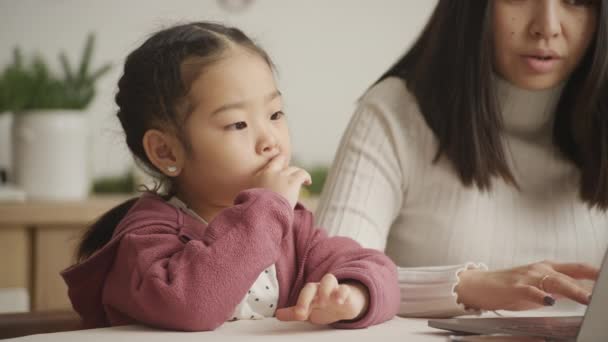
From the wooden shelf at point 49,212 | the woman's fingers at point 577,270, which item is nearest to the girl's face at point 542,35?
the woman's fingers at point 577,270

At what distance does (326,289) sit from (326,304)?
0.6 inches

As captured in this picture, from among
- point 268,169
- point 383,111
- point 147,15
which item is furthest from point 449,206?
point 147,15

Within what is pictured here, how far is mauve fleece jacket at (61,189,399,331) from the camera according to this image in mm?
823

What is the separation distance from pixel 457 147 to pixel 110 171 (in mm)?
1586

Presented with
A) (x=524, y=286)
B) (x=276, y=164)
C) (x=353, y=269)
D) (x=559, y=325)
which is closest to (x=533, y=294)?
Answer: (x=524, y=286)

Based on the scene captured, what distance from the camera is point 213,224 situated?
0.87 meters

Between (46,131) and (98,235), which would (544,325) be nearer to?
(98,235)

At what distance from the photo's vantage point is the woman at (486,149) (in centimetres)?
136

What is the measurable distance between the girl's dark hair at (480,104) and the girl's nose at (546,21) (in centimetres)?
8

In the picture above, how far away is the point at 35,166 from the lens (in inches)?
93.7

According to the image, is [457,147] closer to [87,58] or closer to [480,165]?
[480,165]

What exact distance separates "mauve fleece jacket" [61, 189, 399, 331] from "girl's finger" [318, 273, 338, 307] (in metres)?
0.05

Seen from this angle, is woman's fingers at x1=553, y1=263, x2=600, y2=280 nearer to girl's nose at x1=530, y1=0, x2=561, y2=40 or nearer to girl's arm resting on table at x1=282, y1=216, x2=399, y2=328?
girl's arm resting on table at x1=282, y1=216, x2=399, y2=328

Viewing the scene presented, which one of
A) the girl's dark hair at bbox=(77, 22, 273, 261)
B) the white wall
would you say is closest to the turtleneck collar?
the girl's dark hair at bbox=(77, 22, 273, 261)
